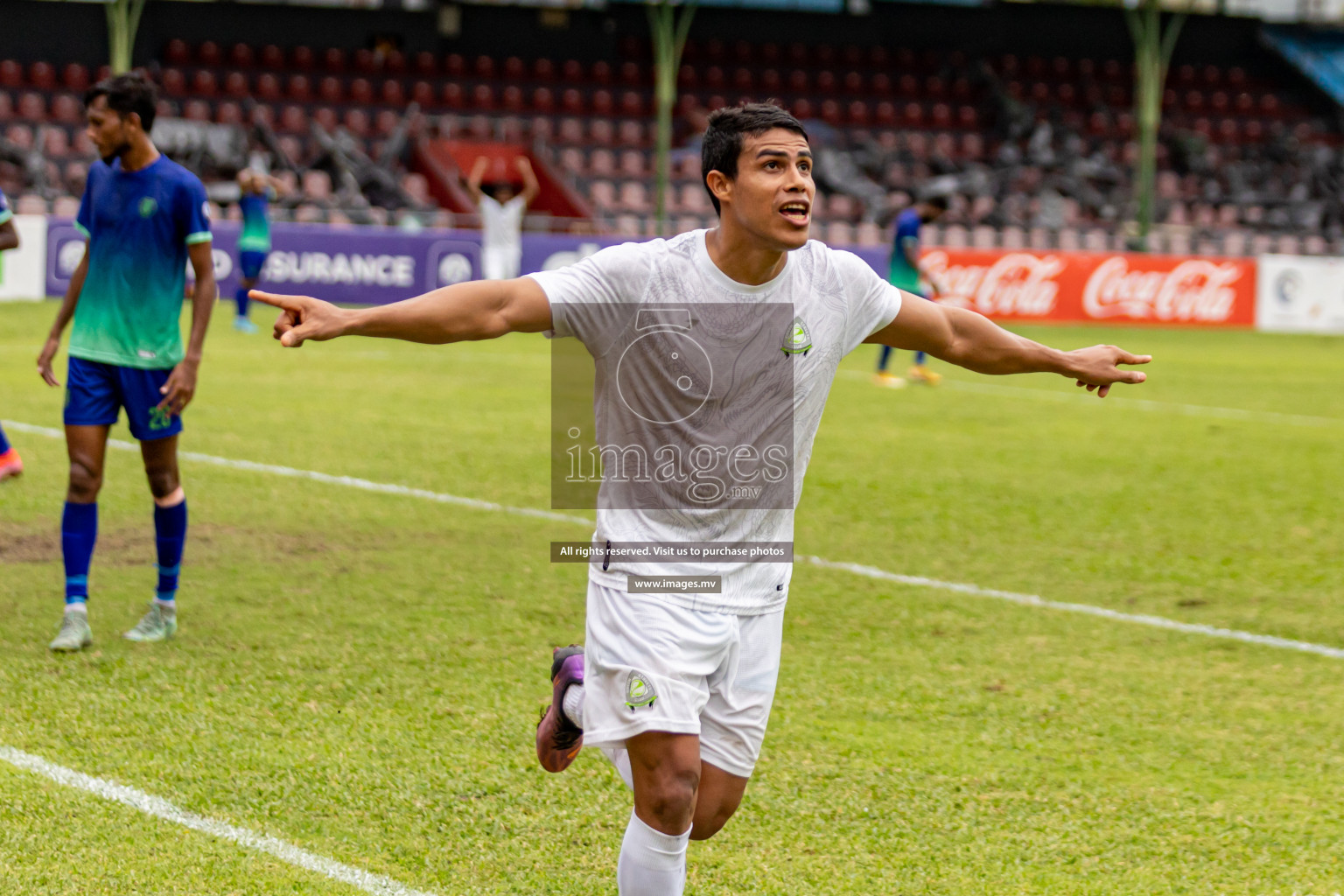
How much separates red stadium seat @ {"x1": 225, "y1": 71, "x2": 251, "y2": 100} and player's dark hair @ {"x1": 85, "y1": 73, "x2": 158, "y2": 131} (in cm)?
2621

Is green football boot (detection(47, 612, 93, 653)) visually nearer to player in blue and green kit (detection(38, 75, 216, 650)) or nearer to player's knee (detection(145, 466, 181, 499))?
player in blue and green kit (detection(38, 75, 216, 650))

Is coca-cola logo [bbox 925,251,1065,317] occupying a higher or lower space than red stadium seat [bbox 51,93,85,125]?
lower

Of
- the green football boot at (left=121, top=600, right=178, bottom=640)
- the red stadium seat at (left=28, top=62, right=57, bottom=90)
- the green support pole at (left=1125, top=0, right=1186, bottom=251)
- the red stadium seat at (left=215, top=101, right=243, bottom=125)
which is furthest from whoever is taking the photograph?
the green support pole at (left=1125, top=0, right=1186, bottom=251)

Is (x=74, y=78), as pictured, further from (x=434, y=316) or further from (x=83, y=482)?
(x=434, y=316)

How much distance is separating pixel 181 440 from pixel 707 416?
25.6 ft

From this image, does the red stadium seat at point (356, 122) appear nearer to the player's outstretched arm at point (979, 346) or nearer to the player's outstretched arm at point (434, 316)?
the player's outstretched arm at point (979, 346)

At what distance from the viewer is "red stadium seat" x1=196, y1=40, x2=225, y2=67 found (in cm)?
3114

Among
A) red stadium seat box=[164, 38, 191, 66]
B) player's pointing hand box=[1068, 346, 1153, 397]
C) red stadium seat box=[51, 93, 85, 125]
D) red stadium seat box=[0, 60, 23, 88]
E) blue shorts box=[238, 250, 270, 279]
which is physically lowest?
player's pointing hand box=[1068, 346, 1153, 397]

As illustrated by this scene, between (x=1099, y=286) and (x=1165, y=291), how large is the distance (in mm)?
1262

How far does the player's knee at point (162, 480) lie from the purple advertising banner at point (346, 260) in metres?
14.5

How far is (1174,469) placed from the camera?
435 inches

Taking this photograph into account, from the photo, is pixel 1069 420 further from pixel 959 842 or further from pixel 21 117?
pixel 21 117

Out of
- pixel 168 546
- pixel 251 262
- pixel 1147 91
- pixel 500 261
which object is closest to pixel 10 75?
pixel 500 261

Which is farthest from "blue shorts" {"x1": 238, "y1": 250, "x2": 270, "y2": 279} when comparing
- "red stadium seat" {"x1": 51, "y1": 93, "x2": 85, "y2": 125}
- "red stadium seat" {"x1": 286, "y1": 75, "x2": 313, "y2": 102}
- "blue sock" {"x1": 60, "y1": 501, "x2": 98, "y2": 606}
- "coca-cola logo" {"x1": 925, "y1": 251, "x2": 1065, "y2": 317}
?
"red stadium seat" {"x1": 286, "y1": 75, "x2": 313, "y2": 102}
